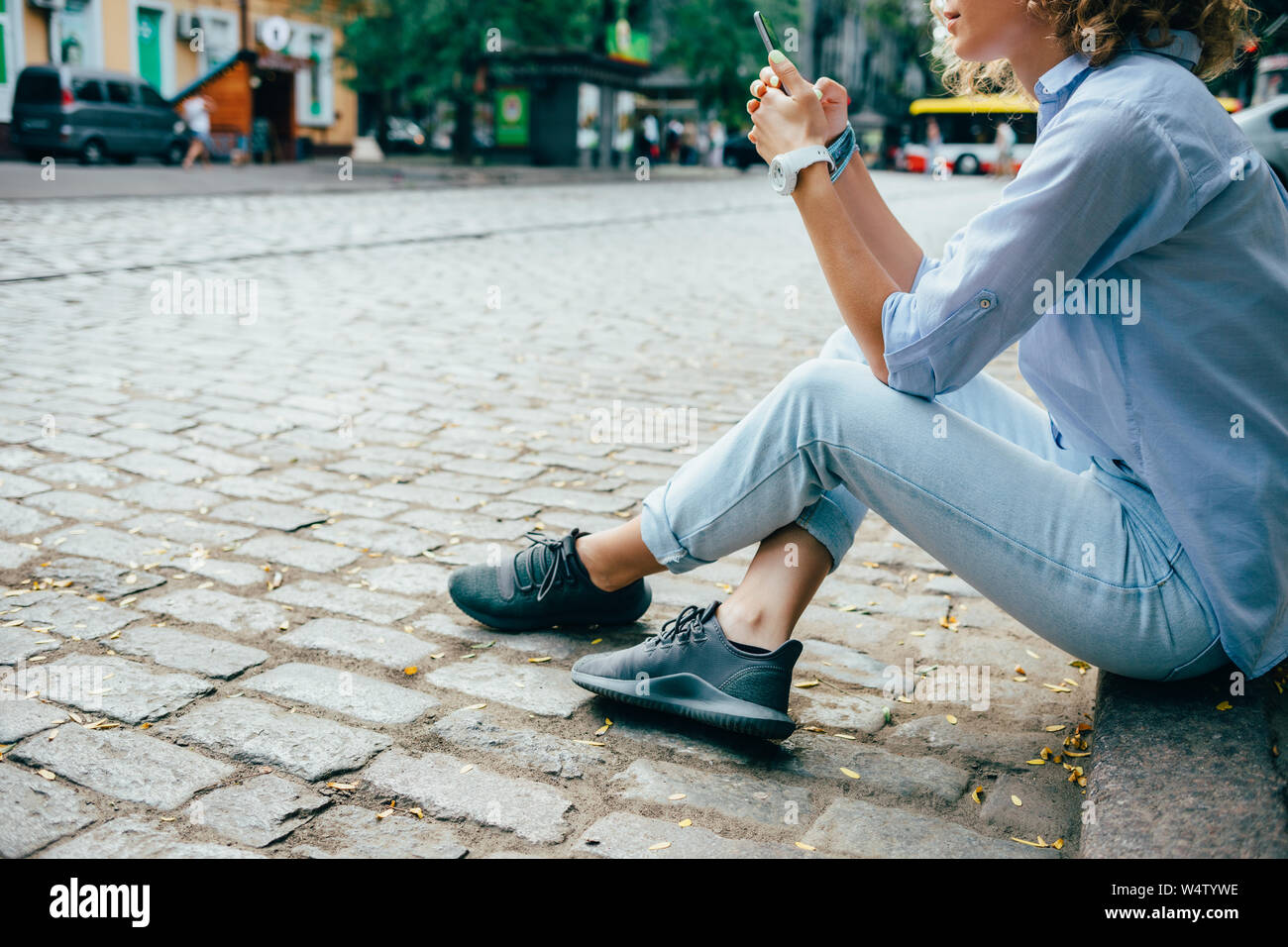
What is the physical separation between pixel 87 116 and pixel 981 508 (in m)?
24.6

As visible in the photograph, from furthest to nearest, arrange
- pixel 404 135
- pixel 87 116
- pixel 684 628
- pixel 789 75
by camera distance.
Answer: pixel 404 135 < pixel 87 116 < pixel 684 628 < pixel 789 75

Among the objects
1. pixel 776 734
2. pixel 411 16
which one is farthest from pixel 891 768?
pixel 411 16

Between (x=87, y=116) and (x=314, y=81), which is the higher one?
(x=314, y=81)

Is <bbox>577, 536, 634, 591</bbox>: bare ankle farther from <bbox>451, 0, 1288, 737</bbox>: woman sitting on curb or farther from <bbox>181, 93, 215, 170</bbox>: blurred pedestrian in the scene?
<bbox>181, 93, 215, 170</bbox>: blurred pedestrian

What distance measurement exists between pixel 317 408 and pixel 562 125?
2995 cm

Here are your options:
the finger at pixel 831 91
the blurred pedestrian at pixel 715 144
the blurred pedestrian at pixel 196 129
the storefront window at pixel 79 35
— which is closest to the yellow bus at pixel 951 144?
the blurred pedestrian at pixel 715 144

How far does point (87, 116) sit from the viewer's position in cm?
2288

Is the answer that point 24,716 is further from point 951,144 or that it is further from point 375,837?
point 951,144

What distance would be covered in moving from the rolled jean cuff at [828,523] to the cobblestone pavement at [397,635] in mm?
416

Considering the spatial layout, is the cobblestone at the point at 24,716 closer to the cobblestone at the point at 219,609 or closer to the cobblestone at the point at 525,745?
the cobblestone at the point at 219,609

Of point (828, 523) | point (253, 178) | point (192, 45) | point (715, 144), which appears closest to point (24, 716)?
point (828, 523)

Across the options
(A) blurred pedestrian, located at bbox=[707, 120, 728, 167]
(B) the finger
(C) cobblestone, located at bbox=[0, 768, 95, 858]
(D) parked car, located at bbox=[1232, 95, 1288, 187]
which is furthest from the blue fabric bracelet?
(A) blurred pedestrian, located at bbox=[707, 120, 728, 167]
